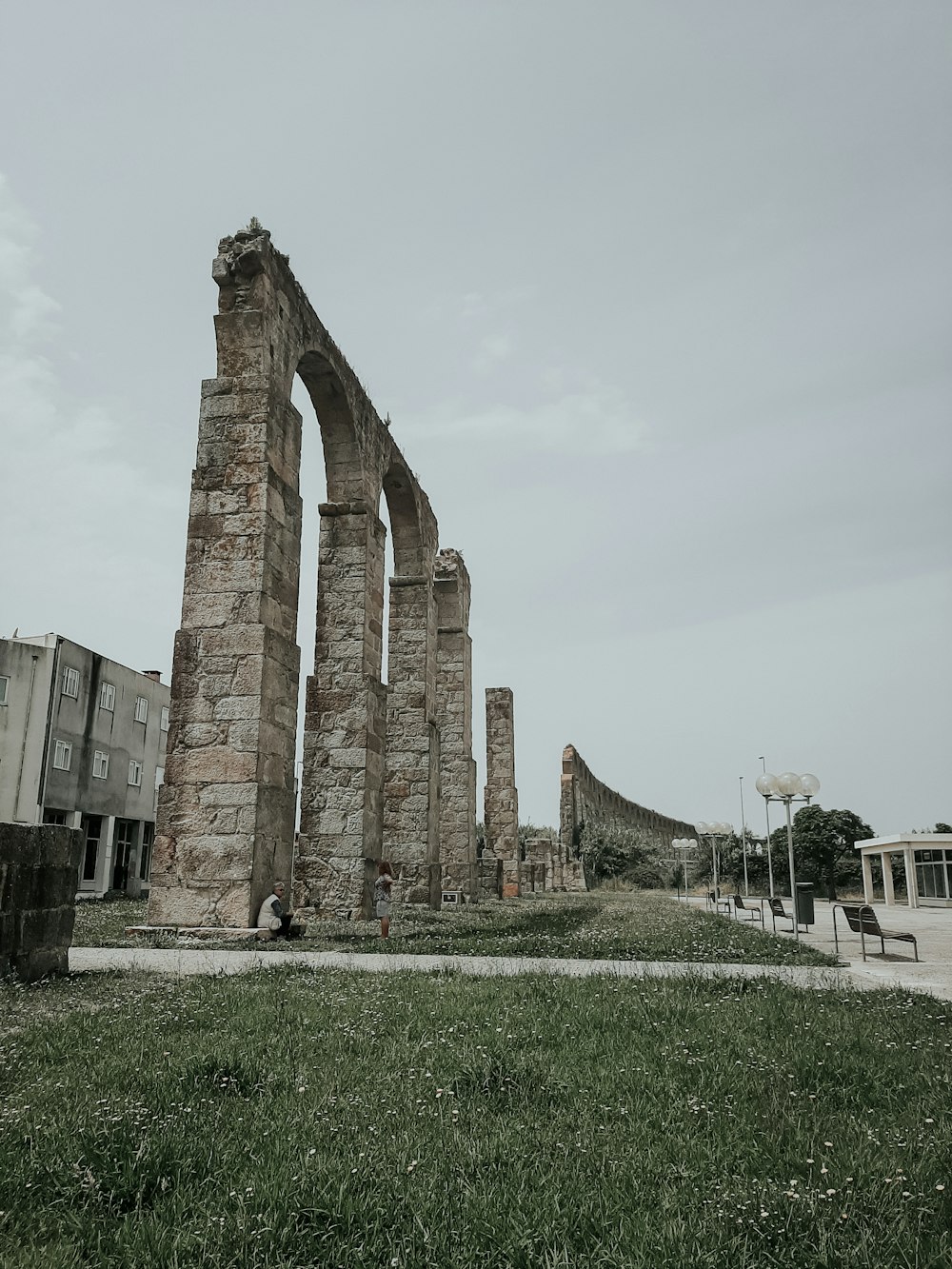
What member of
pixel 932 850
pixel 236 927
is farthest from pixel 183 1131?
pixel 932 850

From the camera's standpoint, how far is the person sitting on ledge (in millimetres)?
10817

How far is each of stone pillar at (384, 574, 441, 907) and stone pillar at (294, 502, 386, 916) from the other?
94.8 inches

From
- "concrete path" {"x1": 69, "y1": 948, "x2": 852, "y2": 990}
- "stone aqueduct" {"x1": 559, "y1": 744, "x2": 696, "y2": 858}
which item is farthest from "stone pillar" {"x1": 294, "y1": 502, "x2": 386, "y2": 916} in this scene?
"stone aqueduct" {"x1": 559, "y1": 744, "x2": 696, "y2": 858}

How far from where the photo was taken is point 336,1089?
3893mm

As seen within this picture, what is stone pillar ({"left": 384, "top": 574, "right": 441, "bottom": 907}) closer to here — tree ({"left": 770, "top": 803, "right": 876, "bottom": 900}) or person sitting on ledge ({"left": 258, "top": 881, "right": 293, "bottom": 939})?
person sitting on ledge ({"left": 258, "top": 881, "right": 293, "bottom": 939})

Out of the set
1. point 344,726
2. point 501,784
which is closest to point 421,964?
point 344,726

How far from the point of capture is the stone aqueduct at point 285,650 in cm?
1112

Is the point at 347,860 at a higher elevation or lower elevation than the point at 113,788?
lower

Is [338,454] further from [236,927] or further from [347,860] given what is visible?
[236,927]

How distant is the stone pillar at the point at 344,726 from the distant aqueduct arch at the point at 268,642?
23mm

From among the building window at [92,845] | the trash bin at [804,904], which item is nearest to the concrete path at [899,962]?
the trash bin at [804,904]

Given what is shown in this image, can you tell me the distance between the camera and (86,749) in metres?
29.6

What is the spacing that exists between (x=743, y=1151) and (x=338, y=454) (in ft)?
46.5

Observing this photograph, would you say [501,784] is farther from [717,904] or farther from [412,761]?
[412,761]
